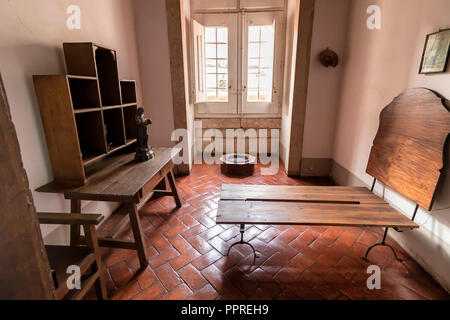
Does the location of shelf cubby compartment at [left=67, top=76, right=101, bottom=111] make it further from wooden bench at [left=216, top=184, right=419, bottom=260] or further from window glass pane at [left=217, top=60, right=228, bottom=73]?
window glass pane at [left=217, top=60, right=228, bottom=73]

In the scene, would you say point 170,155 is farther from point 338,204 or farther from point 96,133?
point 338,204

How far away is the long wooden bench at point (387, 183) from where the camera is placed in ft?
5.73

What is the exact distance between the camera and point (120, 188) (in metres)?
1.81

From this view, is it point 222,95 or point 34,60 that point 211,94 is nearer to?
point 222,95

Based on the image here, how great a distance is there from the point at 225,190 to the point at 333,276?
1191mm

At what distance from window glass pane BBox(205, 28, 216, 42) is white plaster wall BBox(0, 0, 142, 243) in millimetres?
2625

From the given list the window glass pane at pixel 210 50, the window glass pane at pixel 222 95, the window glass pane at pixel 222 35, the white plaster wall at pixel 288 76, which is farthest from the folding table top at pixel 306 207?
the window glass pane at pixel 222 35

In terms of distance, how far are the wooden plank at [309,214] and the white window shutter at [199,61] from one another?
3025 mm

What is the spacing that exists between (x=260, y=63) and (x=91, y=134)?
364cm

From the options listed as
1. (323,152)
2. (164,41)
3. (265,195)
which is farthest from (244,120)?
(265,195)

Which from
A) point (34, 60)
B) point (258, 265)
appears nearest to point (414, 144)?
point (258, 265)

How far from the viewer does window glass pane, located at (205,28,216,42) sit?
14.9ft

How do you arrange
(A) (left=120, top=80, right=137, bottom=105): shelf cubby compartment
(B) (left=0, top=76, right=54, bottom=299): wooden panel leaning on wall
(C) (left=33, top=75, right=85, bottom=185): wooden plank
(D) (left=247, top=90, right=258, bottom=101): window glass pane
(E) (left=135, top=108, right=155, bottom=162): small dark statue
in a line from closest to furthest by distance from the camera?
(B) (left=0, top=76, right=54, bottom=299): wooden panel leaning on wall
(C) (left=33, top=75, right=85, bottom=185): wooden plank
(E) (left=135, top=108, right=155, bottom=162): small dark statue
(A) (left=120, top=80, right=137, bottom=105): shelf cubby compartment
(D) (left=247, top=90, right=258, bottom=101): window glass pane

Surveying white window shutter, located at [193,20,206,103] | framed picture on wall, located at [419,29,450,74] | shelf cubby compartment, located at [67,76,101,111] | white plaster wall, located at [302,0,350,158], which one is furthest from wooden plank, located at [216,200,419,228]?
white window shutter, located at [193,20,206,103]
